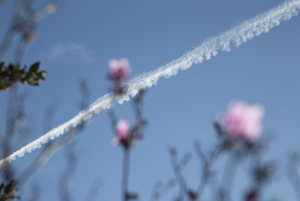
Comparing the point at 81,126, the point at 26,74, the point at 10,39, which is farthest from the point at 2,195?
the point at 10,39

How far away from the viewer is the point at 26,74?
379 centimetres

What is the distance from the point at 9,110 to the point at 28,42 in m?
0.68

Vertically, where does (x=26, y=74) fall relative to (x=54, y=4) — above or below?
above

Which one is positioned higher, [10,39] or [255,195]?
[10,39]

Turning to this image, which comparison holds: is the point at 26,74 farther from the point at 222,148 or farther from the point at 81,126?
the point at 222,148

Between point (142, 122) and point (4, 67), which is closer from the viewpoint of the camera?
point (142, 122)

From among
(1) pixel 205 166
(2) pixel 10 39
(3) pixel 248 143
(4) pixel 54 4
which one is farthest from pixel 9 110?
(3) pixel 248 143

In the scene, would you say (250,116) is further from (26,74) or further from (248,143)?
(26,74)

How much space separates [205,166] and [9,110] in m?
1.67

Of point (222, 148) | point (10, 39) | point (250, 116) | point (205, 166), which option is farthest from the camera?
point (10, 39)

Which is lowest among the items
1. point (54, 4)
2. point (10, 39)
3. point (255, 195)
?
point (255, 195)

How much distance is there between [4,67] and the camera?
12.2 ft

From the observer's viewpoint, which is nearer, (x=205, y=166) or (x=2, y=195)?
(x=205, y=166)

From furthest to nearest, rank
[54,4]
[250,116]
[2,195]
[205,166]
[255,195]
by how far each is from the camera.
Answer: [2,195] < [54,4] < [205,166] < [250,116] < [255,195]
